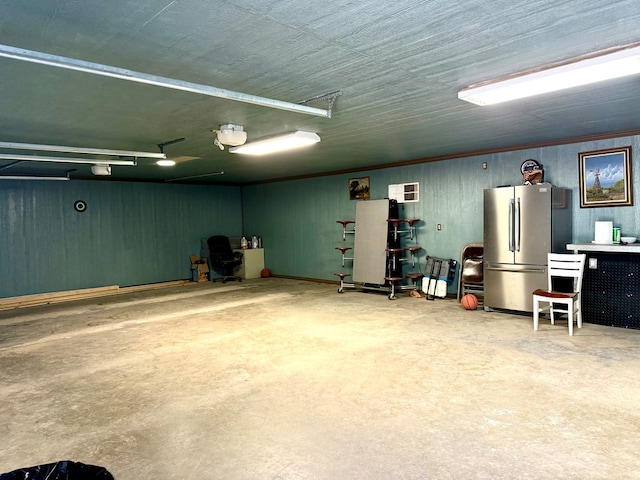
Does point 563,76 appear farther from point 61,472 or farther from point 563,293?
point 61,472

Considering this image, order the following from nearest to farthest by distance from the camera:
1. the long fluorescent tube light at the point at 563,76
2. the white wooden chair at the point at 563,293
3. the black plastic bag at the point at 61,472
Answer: the black plastic bag at the point at 61,472
the long fluorescent tube light at the point at 563,76
the white wooden chair at the point at 563,293

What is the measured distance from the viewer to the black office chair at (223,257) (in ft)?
33.9

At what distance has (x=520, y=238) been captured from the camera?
5.91 m

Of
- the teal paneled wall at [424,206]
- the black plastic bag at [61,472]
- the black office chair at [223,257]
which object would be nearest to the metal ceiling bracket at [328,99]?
the black plastic bag at [61,472]

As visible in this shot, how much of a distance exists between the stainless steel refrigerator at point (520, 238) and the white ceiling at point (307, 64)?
0.89 metres

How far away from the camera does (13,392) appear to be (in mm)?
3705

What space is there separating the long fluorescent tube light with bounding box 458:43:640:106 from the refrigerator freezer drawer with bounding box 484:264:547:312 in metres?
3.06

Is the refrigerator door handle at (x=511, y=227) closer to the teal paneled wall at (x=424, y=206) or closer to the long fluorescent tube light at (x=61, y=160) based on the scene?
the teal paneled wall at (x=424, y=206)

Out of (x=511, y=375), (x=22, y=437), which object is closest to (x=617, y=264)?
(x=511, y=375)

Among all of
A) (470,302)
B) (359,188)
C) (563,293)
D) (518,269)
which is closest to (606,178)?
(518,269)

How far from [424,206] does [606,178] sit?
2930mm

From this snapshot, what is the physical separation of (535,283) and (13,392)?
6.17 metres

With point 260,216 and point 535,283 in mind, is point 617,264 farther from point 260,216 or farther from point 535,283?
point 260,216

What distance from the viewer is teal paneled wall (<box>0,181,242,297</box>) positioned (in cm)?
824
